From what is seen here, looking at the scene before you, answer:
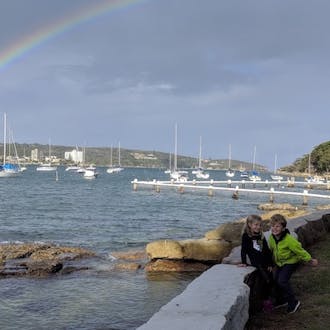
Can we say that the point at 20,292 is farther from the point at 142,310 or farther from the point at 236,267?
the point at 236,267

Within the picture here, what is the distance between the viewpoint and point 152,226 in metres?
31.0

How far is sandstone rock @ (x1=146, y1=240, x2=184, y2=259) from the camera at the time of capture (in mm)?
14258

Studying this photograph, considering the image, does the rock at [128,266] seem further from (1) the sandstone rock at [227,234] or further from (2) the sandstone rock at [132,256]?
(1) the sandstone rock at [227,234]

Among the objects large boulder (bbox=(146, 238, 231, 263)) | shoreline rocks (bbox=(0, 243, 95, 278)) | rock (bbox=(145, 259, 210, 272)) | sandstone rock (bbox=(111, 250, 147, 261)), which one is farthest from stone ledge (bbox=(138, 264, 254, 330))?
sandstone rock (bbox=(111, 250, 147, 261))

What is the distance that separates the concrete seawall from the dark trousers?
0.39 m

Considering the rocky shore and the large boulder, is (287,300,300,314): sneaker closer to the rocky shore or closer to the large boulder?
the rocky shore

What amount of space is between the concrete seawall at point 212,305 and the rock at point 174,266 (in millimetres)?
6613

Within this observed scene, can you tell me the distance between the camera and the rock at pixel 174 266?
14000 mm

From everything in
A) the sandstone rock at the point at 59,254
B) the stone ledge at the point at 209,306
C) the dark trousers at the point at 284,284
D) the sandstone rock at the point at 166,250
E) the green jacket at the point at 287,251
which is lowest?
the sandstone rock at the point at 59,254

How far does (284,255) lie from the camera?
23.3 feet

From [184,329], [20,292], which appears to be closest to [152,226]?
[20,292]

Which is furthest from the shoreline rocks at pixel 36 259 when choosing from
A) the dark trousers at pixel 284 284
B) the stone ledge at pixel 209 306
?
the stone ledge at pixel 209 306

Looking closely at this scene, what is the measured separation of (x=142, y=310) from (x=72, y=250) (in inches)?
314

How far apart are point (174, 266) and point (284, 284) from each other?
741 cm
